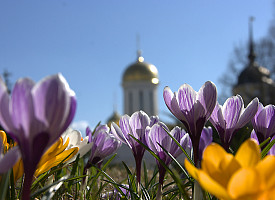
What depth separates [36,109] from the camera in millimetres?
458

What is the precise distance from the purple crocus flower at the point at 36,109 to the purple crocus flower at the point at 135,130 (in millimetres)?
436

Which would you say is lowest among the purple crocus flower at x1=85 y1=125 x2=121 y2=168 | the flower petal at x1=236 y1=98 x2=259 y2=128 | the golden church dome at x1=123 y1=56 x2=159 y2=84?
the purple crocus flower at x1=85 y1=125 x2=121 y2=168

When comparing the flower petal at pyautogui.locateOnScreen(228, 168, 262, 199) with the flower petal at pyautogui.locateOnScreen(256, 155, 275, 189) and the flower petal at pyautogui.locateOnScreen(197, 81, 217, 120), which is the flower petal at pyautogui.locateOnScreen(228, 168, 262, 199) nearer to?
the flower petal at pyautogui.locateOnScreen(256, 155, 275, 189)

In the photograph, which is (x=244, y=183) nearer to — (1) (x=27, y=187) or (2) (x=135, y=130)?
(1) (x=27, y=187)

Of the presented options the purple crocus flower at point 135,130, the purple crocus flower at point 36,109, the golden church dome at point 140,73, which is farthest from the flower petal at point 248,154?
the golden church dome at point 140,73

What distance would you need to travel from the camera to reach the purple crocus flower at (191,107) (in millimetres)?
788

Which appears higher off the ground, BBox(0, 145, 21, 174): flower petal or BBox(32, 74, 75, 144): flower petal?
BBox(32, 74, 75, 144): flower petal

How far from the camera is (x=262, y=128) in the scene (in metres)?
0.93

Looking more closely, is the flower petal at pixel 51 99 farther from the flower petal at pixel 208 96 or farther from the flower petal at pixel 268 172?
the flower petal at pixel 208 96

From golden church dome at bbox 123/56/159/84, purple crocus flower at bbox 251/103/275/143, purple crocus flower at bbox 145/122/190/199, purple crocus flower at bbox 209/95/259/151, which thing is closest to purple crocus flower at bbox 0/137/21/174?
purple crocus flower at bbox 145/122/190/199

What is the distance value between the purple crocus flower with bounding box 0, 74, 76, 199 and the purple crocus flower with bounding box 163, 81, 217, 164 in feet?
1.22

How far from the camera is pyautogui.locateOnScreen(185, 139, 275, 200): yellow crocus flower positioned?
0.39 m

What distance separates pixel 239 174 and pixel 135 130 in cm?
54

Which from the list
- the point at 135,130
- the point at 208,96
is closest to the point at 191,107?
the point at 208,96
